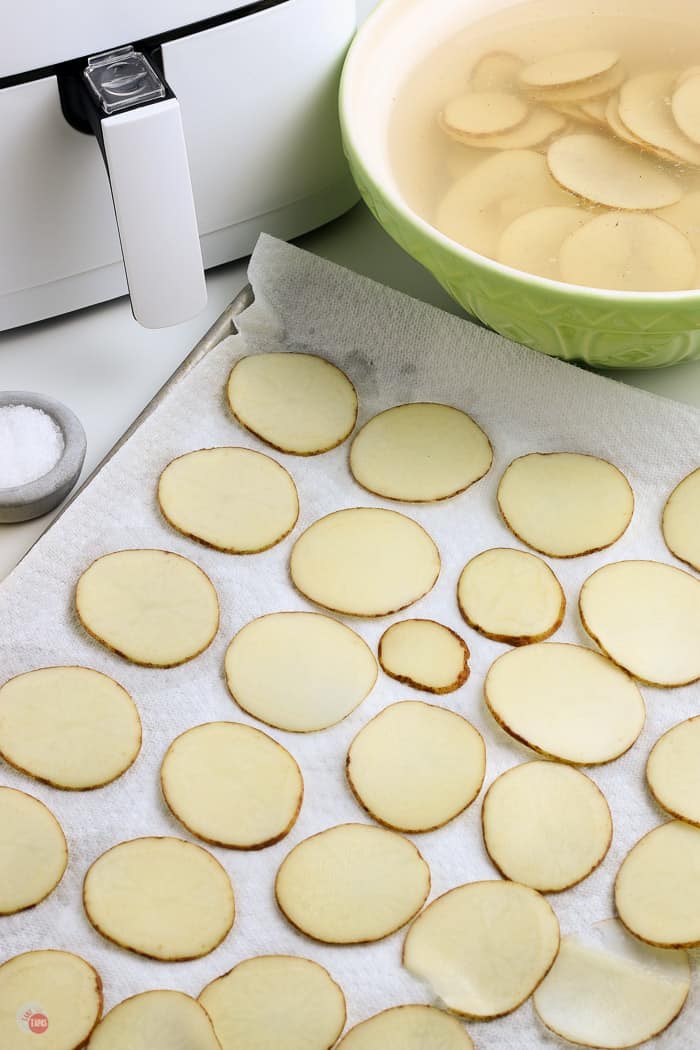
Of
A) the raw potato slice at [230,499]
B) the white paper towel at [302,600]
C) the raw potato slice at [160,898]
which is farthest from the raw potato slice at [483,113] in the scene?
the raw potato slice at [160,898]

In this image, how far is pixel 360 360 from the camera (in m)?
0.83

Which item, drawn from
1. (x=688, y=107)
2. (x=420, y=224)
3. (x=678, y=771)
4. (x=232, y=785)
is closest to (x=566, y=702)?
(x=678, y=771)

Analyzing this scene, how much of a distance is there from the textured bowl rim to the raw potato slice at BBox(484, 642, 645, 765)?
0.68ft

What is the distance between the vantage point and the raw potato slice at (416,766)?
2.11 ft

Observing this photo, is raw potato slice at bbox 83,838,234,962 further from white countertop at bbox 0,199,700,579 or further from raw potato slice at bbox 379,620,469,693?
white countertop at bbox 0,199,700,579

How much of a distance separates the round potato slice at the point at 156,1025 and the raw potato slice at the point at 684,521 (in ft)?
1.28

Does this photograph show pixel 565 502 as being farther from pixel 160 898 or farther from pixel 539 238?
pixel 160 898

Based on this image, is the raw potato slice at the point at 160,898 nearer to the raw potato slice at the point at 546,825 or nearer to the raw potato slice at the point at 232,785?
the raw potato slice at the point at 232,785

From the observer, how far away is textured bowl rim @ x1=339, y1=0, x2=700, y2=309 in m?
0.69

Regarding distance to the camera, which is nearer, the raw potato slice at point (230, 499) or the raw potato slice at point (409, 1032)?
the raw potato slice at point (409, 1032)

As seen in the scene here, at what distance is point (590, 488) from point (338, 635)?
0.19 metres

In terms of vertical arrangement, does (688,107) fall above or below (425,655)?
above

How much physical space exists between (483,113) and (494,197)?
0.07 meters

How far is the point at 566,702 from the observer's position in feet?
2.24
